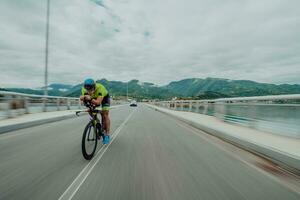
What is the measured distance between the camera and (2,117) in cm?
1357

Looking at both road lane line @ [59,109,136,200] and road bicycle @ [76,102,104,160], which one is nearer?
road lane line @ [59,109,136,200]

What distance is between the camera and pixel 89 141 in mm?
5949

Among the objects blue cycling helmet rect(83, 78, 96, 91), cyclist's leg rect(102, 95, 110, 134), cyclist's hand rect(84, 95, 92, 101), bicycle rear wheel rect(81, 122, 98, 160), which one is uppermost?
blue cycling helmet rect(83, 78, 96, 91)

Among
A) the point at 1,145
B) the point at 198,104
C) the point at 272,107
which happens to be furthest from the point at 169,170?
the point at 198,104

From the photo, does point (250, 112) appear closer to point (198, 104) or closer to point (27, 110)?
point (198, 104)

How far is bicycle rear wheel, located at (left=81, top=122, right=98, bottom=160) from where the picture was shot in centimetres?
546

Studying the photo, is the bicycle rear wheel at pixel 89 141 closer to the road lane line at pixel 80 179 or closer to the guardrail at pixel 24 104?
the road lane line at pixel 80 179

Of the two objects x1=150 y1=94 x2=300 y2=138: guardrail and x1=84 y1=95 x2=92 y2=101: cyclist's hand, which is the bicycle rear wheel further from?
x1=150 y1=94 x2=300 y2=138: guardrail

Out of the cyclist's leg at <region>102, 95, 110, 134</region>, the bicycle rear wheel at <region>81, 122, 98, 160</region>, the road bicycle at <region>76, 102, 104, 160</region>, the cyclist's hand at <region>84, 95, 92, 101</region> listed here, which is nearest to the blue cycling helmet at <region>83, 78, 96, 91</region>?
the cyclist's hand at <region>84, 95, 92, 101</region>

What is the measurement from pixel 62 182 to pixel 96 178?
570 mm

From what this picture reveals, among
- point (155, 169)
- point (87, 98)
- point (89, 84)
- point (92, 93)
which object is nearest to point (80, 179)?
point (155, 169)

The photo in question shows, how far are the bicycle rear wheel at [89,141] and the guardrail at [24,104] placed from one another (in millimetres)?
9675

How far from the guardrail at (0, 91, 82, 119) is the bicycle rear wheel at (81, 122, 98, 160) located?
9.68 meters

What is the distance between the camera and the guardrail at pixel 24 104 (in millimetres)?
13773
